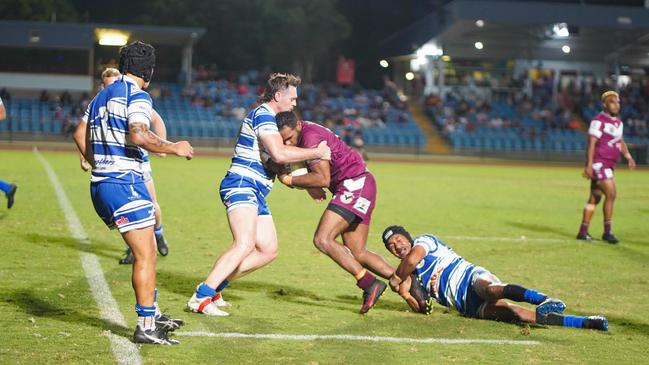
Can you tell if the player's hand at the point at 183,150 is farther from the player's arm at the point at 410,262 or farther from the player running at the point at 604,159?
the player running at the point at 604,159

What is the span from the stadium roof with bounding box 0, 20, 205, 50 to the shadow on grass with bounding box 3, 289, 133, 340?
38.9 metres

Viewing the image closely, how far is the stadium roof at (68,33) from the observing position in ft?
152

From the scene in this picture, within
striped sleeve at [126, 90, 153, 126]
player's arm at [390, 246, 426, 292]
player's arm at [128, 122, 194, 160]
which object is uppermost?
striped sleeve at [126, 90, 153, 126]

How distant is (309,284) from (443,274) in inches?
79.6

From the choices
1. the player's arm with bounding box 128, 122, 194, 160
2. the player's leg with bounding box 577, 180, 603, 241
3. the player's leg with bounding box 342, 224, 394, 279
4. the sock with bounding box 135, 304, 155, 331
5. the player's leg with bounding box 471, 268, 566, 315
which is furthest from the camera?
the player's leg with bounding box 577, 180, 603, 241

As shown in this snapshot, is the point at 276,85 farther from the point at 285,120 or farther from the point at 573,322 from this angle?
the point at 573,322

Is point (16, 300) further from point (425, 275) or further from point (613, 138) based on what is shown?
point (613, 138)

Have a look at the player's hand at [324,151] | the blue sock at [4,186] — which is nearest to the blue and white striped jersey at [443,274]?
the player's hand at [324,151]

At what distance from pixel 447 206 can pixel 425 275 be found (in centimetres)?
1106

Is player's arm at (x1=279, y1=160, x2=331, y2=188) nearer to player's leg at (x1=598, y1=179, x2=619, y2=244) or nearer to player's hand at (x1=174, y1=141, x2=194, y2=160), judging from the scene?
player's hand at (x1=174, y1=141, x2=194, y2=160)

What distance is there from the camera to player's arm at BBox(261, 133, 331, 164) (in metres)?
7.36

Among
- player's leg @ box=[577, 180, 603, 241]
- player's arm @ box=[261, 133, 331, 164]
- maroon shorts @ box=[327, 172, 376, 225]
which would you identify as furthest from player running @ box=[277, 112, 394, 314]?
player's leg @ box=[577, 180, 603, 241]

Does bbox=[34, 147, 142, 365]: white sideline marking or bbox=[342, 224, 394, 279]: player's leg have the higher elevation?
bbox=[342, 224, 394, 279]: player's leg

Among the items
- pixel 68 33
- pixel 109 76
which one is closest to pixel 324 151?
pixel 109 76
